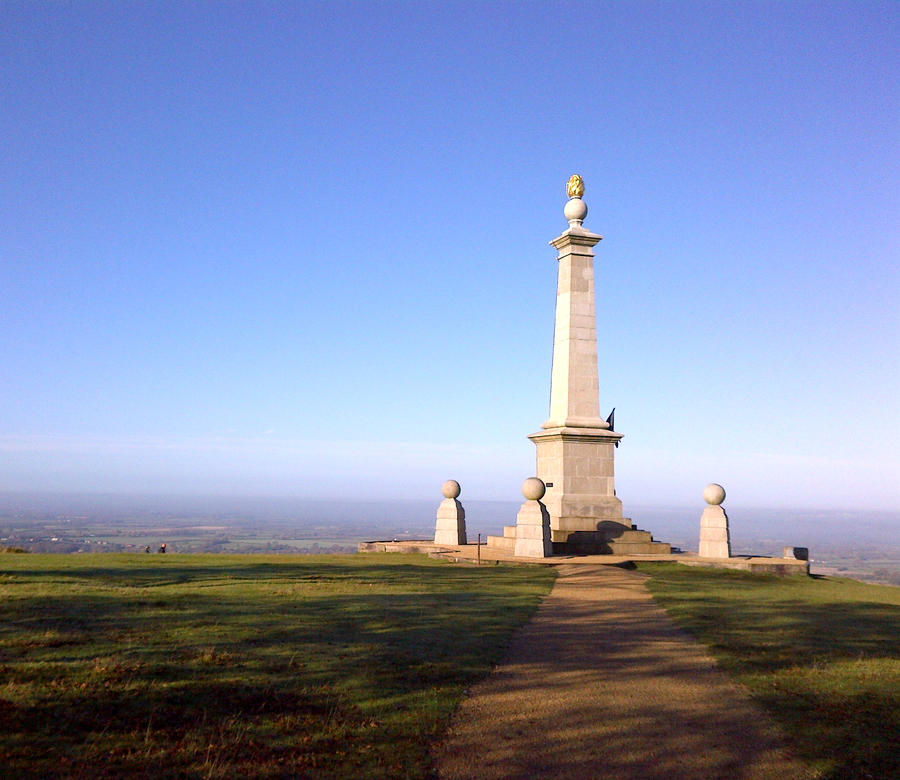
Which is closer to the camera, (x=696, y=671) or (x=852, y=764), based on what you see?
(x=852, y=764)

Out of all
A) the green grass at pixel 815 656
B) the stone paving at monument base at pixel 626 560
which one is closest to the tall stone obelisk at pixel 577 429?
the stone paving at monument base at pixel 626 560

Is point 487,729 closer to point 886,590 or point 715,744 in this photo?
point 715,744

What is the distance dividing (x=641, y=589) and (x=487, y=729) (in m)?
11.7

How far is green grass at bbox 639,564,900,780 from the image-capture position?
7.27 m

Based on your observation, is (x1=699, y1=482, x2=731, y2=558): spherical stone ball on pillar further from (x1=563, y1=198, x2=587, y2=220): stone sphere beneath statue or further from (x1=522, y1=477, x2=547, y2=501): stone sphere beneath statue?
(x1=563, y1=198, x2=587, y2=220): stone sphere beneath statue

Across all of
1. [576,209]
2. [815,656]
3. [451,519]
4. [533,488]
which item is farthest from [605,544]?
[815,656]

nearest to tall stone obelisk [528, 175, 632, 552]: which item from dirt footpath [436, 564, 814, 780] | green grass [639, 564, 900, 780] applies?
green grass [639, 564, 900, 780]

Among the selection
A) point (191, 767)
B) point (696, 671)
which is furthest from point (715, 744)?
point (191, 767)

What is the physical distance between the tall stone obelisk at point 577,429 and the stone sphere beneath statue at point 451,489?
3.34 meters

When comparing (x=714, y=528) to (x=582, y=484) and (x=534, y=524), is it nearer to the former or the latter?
(x=582, y=484)

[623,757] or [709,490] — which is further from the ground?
[709,490]

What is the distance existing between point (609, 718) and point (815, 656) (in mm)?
4315

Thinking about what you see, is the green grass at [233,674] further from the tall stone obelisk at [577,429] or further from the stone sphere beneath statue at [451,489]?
the stone sphere beneath statue at [451,489]

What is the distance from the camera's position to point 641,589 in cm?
1838
